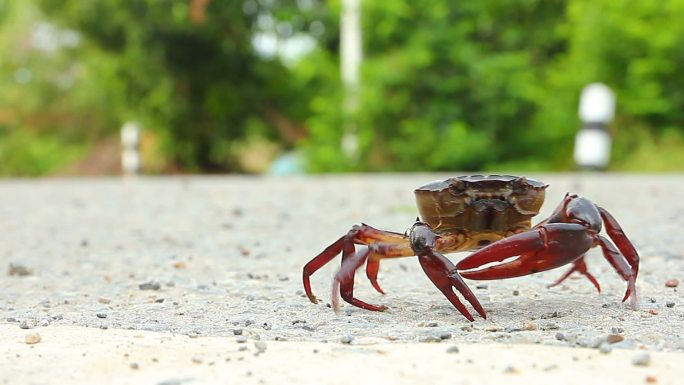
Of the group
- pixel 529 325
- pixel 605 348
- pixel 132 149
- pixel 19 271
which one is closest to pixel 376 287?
pixel 529 325

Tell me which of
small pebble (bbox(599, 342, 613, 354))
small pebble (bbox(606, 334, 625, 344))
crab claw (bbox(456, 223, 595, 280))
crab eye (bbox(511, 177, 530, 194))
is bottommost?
small pebble (bbox(606, 334, 625, 344))

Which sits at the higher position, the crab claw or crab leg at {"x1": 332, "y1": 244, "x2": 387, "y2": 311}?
the crab claw

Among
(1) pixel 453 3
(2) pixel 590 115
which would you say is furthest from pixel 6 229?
(1) pixel 453 3

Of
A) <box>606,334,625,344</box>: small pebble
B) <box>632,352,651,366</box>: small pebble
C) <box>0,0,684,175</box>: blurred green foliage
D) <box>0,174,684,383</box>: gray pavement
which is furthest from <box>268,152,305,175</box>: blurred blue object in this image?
<box>632,352,651,366</box>: small pebble

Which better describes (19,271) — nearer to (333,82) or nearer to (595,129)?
(595,129)

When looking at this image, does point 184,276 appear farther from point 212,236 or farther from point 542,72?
point 542,72

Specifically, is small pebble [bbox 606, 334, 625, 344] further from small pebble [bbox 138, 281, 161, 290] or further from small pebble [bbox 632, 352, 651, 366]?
small pebble [bbox 138, 281, 161, 290]
